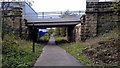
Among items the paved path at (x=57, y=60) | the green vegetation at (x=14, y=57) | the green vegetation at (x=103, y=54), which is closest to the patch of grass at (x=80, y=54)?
the green vegetation at (x=103, y=54)

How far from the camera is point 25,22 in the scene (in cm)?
2930

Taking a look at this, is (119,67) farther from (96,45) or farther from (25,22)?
(25,22)

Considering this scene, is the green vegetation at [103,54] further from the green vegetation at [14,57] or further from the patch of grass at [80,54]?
the green vegetation at [14,57]

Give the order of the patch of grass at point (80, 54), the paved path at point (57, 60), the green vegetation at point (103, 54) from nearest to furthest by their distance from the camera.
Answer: the paved path at point (57, 60)
the green vegetation at point (103, 54)
the patch of grass at point (80, 54)

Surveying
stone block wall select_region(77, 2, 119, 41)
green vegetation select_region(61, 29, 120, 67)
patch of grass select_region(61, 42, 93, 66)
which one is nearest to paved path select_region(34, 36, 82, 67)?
patch of grass select_region(61, 42, 93, 66)

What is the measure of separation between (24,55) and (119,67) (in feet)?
20.1

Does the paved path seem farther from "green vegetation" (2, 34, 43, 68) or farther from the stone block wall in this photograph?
the stone block wall

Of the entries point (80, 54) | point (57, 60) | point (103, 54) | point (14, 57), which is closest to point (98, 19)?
point (80, 54)

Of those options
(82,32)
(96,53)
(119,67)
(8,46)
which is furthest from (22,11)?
(119,67)

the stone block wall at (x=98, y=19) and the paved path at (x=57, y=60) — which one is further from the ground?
the stone block wall at (x=98, y=19)

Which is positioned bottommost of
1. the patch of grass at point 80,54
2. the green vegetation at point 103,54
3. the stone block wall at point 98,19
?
the patch of grass at point 80,54

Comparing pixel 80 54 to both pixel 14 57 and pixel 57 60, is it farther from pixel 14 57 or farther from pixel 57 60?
Result: pixel 14 57

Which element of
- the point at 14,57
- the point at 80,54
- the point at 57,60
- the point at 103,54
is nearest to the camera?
the point at 57,60

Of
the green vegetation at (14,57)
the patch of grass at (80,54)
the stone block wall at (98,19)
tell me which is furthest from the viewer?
the stone block wall at (98,19)
